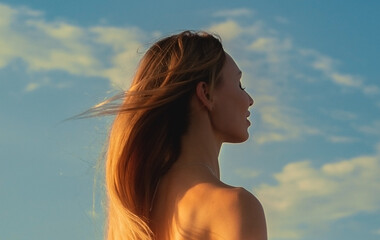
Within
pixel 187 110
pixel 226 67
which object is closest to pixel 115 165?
pixel 187 110

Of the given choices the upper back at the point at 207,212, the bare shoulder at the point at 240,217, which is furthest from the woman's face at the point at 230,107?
the bare shoulder at the point at 240,217

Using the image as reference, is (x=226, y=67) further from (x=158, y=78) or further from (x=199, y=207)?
(x=199, y=207)

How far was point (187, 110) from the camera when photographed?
4859mm

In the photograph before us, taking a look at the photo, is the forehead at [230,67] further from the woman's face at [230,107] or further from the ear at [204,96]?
the ear at [204,96]

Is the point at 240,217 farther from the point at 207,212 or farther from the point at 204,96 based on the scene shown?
the point at 204,96

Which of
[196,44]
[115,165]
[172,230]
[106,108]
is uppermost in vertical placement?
[196,44]

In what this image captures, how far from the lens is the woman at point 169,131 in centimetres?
466

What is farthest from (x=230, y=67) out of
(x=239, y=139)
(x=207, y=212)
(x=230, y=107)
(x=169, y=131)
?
(x=207, y=212)

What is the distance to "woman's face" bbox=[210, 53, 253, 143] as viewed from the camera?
193 inches

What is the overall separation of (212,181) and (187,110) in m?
0.53

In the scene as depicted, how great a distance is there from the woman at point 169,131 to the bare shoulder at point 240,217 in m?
0.26

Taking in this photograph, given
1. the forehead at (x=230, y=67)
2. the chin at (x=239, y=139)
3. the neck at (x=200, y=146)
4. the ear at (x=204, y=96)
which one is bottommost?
the neck at (x=200, y=146)

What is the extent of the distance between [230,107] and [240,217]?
0.91m

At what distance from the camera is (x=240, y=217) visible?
4.19 metres
